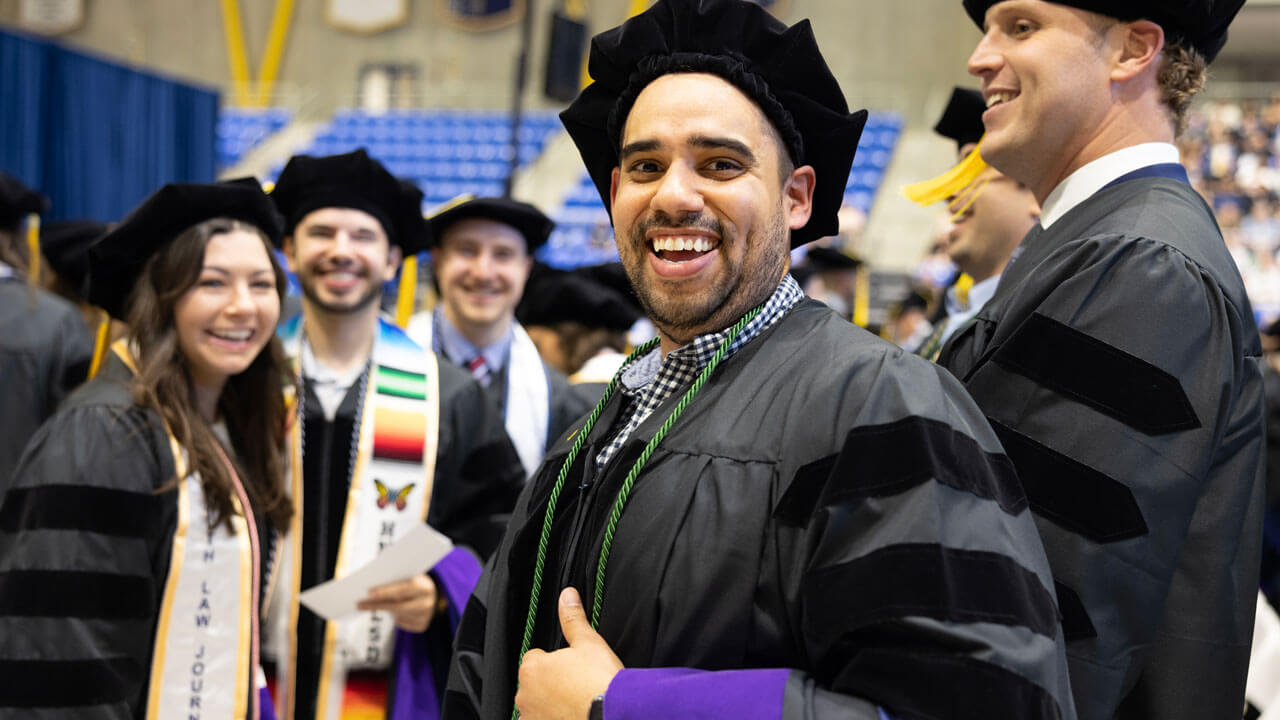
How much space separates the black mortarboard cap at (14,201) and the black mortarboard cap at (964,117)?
3825 mm

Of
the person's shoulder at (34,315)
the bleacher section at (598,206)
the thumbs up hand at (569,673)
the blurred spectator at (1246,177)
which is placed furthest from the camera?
the bleacher section at (598,206)

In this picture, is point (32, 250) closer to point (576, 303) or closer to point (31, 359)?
point (31, 359)

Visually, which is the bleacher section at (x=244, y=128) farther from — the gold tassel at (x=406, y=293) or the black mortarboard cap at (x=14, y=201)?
the gold tassel at (x=406, y=293)

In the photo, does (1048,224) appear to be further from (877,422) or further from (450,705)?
(450,705)

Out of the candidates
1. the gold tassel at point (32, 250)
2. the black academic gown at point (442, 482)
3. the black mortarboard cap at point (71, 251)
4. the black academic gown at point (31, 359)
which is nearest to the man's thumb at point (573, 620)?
the black academic gown at point (442, 482)

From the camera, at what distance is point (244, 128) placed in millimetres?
19719

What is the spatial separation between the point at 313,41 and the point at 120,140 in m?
9.79

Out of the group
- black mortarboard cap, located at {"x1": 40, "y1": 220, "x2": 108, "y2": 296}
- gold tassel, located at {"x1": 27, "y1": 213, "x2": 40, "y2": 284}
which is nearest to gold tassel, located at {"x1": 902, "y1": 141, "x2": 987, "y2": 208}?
gold tassel, located at {"x1": 27, "y1": 213, "x2": 40, "y2": 284}

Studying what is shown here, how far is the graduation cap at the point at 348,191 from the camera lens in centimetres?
348

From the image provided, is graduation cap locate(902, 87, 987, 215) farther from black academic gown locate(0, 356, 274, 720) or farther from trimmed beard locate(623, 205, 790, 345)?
black academic gown locate(0, 356, 274, 720)

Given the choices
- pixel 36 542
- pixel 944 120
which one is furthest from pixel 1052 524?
pixel 36 542

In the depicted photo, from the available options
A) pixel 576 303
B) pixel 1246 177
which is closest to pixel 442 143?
pixel 1246 177

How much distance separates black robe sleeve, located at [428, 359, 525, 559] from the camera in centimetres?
320

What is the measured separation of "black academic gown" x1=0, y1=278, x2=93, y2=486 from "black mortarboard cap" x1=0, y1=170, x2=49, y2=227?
1.67 ft
